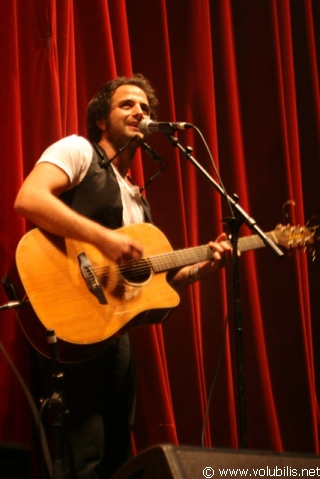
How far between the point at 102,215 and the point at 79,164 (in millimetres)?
193

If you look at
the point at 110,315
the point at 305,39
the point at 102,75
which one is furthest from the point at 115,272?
the point at 305,39

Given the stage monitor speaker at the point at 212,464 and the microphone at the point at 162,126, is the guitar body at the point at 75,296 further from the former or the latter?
→ the stage monitor speaker at the point at 212,464

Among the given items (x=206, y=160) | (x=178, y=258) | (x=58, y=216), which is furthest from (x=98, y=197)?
(x=206, y=160)

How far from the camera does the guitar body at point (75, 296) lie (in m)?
1.75

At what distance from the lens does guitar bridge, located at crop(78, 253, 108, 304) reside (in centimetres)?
187

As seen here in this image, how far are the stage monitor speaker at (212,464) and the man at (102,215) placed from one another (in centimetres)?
75

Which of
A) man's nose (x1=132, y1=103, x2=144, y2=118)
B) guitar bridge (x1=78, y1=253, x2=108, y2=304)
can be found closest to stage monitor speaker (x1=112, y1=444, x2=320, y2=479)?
guitar bridge (x1=78, y1=253, x2=108, y2=304)

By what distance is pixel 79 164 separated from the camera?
80.0 inches

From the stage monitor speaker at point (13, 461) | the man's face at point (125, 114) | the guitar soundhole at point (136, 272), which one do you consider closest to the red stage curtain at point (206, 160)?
the man's face at point (125, 114)

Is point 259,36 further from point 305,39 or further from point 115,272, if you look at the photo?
point 115,272

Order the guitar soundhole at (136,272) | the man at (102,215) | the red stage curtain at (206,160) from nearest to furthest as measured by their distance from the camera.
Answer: the man at (102,215), the guitar soundhole at (136,272), the red stage curtain at (206,160)

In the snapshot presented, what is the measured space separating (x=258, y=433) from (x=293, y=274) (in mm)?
849

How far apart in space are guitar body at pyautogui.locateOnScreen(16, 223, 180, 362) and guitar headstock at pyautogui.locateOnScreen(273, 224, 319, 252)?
632mm

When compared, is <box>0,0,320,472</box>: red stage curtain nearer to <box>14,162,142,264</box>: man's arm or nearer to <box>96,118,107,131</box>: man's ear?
<box>96,118,107,131</box>: man's ear
